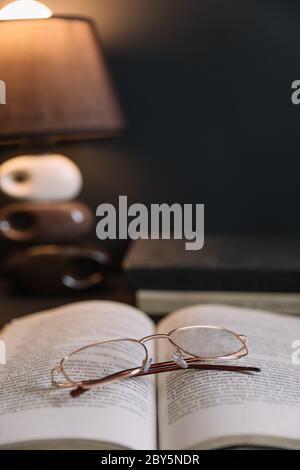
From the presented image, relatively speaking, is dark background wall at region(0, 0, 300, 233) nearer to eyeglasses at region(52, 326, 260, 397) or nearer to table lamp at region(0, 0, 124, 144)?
table lamp at region(0, 0, 124, 144)

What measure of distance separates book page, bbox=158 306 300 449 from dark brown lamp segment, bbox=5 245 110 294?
26 centimetres

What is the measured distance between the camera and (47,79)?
0.72 metres

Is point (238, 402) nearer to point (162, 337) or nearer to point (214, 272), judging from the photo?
point (162, 337)

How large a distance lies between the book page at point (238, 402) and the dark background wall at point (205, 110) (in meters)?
0.36

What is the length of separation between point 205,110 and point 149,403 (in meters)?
0.53

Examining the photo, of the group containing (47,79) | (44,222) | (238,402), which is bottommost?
(238,402)

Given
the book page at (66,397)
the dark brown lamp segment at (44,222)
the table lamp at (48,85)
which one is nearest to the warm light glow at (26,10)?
the table lamp at (48,85)

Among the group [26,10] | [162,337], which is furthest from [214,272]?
[26,10]

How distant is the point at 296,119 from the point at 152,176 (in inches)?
9.8

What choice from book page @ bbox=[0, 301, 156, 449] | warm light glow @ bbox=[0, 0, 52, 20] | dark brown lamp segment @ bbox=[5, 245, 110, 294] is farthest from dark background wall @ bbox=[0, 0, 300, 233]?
book page @ bbox=[0, 301, 156, 449]

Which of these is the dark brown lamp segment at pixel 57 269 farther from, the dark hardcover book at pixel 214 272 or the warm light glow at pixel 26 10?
the warm light glow at pixel 26 10

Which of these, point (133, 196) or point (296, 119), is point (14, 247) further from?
point (296, 119)

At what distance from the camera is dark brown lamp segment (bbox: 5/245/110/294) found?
82 cm

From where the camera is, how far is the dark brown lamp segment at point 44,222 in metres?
0.82
